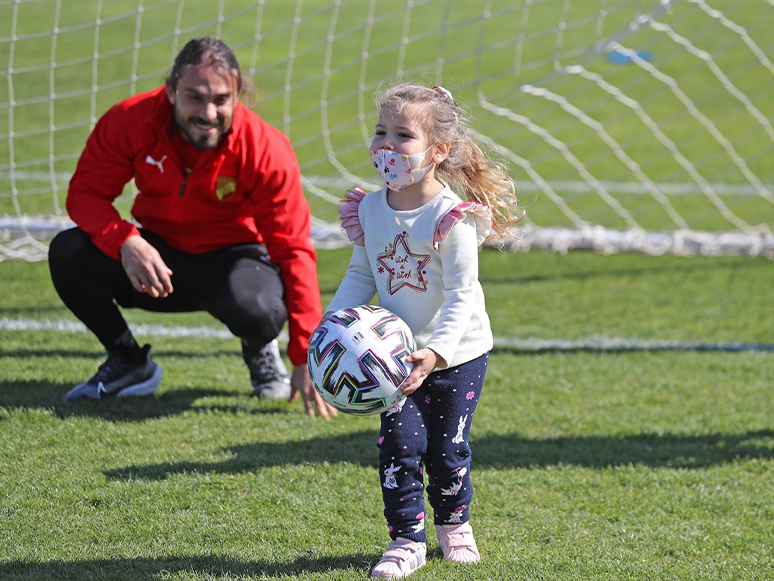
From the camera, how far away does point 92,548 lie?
101 inches

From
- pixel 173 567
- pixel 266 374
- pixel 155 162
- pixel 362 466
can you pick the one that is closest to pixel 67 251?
pixel 155 162

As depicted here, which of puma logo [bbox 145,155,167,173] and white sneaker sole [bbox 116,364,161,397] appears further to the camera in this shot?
white sneaker sole [bbox 116,364,161,397]

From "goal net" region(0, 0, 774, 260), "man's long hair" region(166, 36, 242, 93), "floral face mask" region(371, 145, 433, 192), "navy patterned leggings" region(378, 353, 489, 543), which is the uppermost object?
"man's long hair" region(166, 36, 242, 93)

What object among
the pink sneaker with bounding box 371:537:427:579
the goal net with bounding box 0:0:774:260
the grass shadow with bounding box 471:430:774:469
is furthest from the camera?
the goal net with bounding box 0:0:774:260

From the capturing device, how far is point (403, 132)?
2459 mm

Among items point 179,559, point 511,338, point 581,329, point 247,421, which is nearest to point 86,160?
point 247,421

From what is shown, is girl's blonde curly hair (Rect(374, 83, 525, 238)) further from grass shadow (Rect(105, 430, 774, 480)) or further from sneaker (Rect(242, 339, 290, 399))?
sneaker (Rect(242, 339, 290, 399))

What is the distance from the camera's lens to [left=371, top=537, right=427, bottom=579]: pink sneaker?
8.07 ft

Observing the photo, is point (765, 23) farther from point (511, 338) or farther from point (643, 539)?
point (643, 539)

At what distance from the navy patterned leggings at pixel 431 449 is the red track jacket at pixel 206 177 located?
107 centimetres

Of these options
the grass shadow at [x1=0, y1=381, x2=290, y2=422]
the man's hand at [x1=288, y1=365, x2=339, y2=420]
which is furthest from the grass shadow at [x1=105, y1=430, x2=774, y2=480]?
the grass shadow at [x1=0, y1=381, x2=290, y2=422]

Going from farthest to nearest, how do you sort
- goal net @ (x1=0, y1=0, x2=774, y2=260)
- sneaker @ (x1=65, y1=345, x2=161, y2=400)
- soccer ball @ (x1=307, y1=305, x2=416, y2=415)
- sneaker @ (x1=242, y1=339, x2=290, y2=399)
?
goal net @ (x1=0, y1=0, x2=774, y2=260) → sneaker @ (x1=242, y1=339, x2=290, y2=399) → sneaker @ (x1=65, y1=345, x2=161, y2=400) → soccer ball @ (x1=307, y1=305, x2=416, y2=415)

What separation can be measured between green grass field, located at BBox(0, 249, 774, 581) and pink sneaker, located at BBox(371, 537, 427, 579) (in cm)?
4

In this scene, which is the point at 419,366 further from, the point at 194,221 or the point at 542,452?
the point at 194,221
